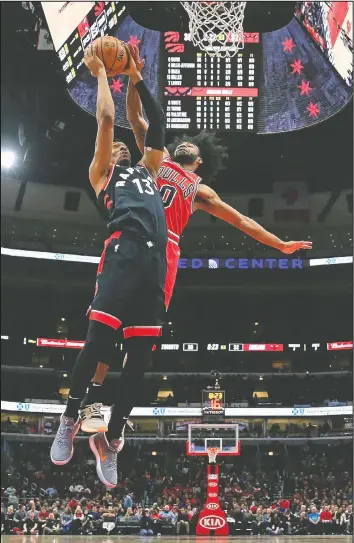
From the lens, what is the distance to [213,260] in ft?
98.9

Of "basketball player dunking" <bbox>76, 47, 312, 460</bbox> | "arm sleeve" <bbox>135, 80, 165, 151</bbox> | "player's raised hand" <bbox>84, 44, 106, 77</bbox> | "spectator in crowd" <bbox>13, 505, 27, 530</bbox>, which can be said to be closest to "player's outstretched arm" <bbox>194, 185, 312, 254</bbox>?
"basketball player dunking" <bbox>76, 47, 312, 460</bbox>

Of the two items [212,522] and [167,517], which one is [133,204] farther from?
[167,517]

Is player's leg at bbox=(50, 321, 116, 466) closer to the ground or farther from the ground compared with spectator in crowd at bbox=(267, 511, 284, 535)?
farther from the ground

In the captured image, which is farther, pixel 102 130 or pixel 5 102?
pixel 5 102

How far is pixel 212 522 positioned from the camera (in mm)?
17297

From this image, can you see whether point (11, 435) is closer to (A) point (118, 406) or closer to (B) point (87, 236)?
(B) point (87, 236)

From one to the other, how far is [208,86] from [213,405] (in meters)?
8.11

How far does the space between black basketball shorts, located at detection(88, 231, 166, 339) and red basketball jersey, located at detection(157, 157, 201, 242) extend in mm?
1049

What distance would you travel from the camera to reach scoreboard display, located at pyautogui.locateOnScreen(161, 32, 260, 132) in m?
16.1

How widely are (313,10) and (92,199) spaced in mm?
15927

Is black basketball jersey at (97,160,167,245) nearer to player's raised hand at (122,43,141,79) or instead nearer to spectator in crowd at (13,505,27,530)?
player's raised hand at (122,43,141,79)

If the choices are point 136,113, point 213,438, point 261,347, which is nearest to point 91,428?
point 136,113

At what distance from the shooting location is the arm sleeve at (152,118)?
19.3 feet

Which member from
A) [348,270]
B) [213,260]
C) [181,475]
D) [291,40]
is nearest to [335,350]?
[348,270]
